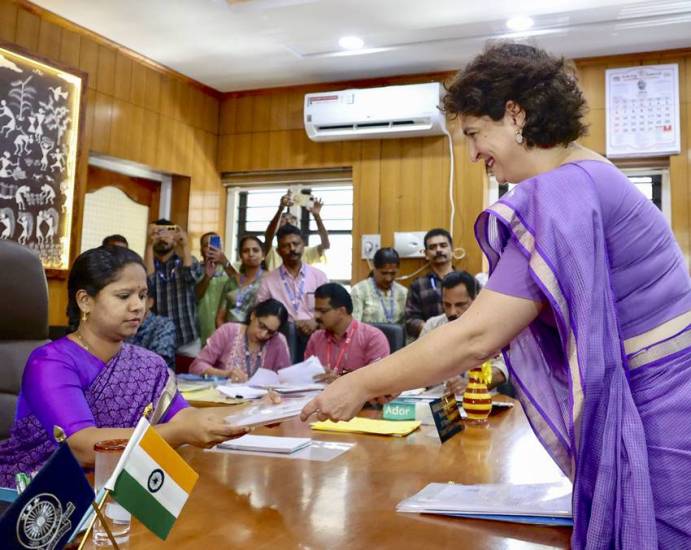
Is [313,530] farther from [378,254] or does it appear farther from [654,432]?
[378,254]

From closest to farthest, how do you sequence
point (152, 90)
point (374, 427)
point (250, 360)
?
point (374, 427) → point (250, 360) → point (152, 90)

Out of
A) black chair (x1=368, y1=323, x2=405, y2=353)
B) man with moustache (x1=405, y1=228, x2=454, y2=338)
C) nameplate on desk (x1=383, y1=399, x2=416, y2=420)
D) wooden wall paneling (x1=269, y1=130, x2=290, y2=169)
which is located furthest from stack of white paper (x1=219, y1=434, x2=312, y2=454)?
wooden wall paneling (x1=269, y1=130, x2=290, y2=169)

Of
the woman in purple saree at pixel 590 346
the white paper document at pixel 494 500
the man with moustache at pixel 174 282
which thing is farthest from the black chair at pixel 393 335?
the woman in purple saree at pixel 590 346

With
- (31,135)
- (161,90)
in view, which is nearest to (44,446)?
(31,135)

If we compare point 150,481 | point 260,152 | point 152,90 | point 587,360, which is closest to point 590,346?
point 587,360

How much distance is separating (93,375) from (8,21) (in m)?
3.39

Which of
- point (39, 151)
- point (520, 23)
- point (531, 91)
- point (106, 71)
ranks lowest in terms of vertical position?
point (531, 91)

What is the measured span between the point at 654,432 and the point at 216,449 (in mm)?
896

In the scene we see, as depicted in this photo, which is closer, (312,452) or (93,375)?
(312,452)

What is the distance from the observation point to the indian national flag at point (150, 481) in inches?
28.2

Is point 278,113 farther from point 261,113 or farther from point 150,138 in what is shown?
point 150,138

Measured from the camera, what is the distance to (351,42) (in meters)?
4.75

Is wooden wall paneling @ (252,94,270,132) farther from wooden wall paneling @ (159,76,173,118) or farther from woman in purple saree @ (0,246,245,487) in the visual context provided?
woman in purple saree @ (0,246,245,487)

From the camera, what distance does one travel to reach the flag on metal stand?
618 millimetres
